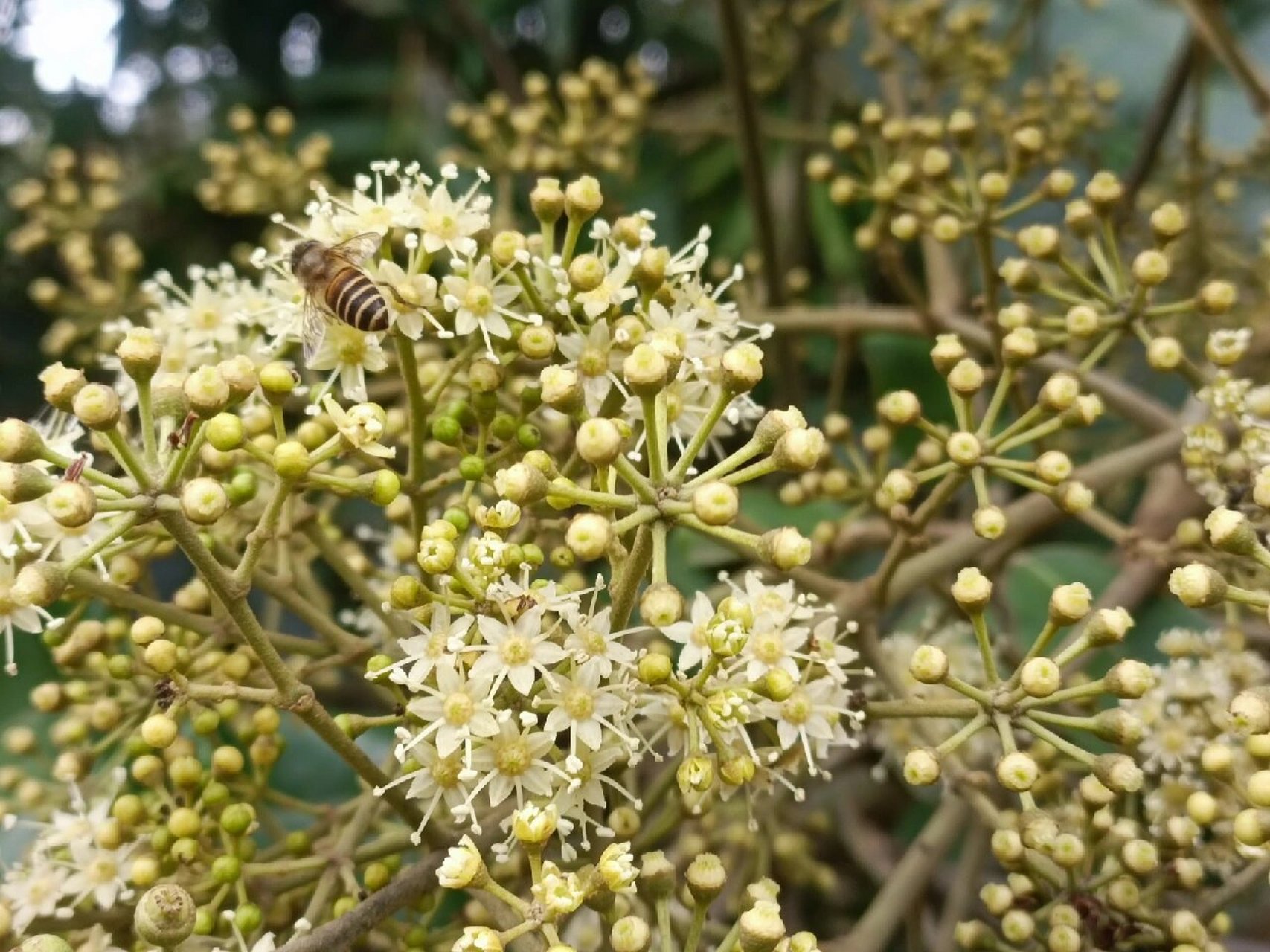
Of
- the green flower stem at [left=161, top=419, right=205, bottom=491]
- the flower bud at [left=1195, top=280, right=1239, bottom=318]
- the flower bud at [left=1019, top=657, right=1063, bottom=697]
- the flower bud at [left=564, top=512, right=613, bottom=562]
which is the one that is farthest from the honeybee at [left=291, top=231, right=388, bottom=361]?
the flower bud at [left=1195, top=280, right=1239, bottom=318]

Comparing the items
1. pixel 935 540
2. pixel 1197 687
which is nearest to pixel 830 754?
pixel 935 540

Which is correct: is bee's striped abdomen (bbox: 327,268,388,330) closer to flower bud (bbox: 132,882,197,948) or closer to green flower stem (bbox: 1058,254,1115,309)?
flower bud (bbox: 132,882,197,948)

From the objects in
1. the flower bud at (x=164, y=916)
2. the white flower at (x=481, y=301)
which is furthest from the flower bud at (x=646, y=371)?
the flower bud at (x=164, y=916)

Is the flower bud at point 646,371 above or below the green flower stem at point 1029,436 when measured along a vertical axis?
above

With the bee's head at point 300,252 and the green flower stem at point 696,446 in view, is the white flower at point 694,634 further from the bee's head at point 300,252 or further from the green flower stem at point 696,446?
the bee's head at point 300,252

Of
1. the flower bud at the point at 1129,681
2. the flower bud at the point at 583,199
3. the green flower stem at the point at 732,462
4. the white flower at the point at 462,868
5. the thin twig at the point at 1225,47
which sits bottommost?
the flower bud at the point at 1129,681

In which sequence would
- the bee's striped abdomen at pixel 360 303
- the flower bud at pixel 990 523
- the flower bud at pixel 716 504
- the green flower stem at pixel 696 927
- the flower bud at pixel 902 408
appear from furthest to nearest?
1. the flower bud at pixel 902 408
2. the flower bud at pixel 990 523
3. the bee's striped abdomen at pixel 360 303
4. the green flower stem at pixel 696 927
5. the flower bud at pixel 716 504

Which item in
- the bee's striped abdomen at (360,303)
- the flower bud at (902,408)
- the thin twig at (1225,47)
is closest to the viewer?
the bee's striped abdomen at (360,303)
